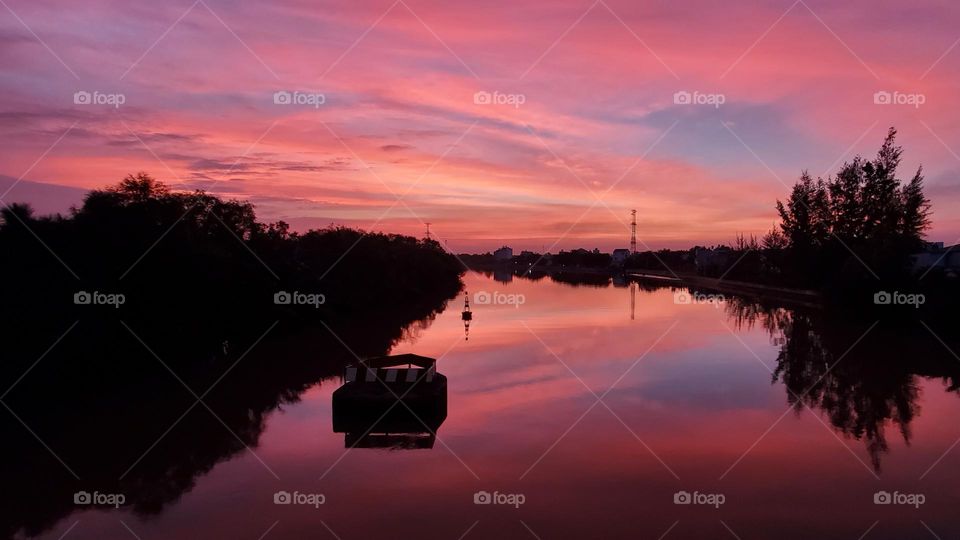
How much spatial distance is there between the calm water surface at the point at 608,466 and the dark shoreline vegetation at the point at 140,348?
1567 mm

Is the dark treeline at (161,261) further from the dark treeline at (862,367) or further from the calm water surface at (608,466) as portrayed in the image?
the dark treeline at (862,367)

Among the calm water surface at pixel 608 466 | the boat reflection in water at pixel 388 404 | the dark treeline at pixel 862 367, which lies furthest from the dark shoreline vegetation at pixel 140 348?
the dark treeline at pixel 862 367

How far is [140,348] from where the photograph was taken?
3086 cm

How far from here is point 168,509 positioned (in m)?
15.3

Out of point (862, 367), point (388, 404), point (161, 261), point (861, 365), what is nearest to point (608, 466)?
point (388, 404)

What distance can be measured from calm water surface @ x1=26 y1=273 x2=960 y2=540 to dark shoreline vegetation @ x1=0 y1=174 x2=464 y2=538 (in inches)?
61.7

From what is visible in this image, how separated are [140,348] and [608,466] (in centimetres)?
2226

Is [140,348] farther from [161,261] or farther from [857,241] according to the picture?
[857,241]

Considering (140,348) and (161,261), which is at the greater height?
(161,261)

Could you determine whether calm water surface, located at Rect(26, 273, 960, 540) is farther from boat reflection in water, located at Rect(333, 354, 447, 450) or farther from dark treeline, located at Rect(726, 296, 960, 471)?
boat reflection in water, located at Rect(333, 354, 447, 450)

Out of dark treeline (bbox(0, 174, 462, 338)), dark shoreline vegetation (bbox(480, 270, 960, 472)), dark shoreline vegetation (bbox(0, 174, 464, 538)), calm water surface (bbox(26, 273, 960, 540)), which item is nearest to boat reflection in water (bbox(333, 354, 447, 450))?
calm water surface (bbox(26, 273, 960, 540))

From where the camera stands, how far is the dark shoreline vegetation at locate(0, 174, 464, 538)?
18312 mm

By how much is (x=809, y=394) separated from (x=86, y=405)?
86.9 feet

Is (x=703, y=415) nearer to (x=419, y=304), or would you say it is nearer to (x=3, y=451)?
(x=3, y=451)
